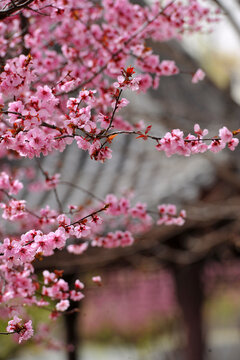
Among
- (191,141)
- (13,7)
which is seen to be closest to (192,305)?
(191,141)

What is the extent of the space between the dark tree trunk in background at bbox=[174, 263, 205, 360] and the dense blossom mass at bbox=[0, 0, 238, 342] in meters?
2.80

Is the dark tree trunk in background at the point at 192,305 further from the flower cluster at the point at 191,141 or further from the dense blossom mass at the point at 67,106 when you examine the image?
the flower cluster at the point at 191,141

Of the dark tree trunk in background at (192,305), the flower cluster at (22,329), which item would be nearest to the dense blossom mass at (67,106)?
the flower cluster at (22,329)

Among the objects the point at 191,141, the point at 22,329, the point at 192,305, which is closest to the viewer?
the point at 22,329

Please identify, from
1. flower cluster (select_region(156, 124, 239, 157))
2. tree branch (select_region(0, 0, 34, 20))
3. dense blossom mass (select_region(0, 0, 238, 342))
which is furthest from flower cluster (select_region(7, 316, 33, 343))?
tree branch (select_region(0, 0, 34, 20))

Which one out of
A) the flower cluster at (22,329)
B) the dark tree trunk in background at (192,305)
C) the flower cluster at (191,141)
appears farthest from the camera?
the dark tree trunk in background at (192,305)

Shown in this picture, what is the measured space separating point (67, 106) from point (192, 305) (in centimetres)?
474

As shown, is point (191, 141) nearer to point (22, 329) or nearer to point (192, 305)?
point (22, 329)

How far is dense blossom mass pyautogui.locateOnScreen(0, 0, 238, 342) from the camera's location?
1.80 metres

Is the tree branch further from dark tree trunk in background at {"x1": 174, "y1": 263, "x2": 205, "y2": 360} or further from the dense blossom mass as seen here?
→ dark tree trunk in background at {"x1": 174, "y1": 263, "x2": 205, "y2": 360}

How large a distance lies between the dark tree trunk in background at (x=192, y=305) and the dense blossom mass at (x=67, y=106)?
9.19 ft

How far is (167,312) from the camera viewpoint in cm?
1306

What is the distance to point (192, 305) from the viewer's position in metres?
6.04

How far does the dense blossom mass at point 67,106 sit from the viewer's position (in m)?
1.80
